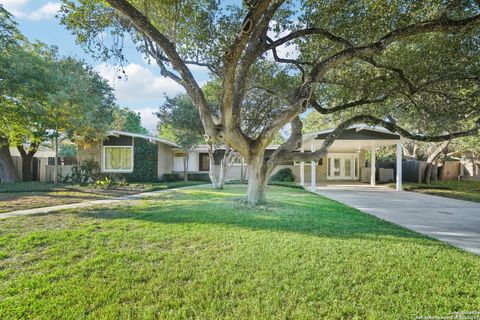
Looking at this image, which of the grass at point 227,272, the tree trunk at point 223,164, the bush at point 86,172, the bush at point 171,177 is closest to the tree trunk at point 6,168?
the bush at point 86,172

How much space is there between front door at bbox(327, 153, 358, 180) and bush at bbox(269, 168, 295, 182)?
3.90 m

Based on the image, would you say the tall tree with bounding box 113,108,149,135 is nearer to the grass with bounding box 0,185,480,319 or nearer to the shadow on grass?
the shadow on grass

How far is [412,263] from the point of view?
12.0 feet

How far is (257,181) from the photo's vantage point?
8.25m

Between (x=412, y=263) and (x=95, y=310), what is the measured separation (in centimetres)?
405

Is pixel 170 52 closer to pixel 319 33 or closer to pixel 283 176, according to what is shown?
pixel 319 33

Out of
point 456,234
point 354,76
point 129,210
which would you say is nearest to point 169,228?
point 129,210

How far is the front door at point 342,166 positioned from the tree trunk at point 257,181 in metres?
15.8

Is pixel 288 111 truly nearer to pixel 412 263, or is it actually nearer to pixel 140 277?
pixel 412 263

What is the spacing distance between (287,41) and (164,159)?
14.9 m

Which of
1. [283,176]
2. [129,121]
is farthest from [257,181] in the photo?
[129,121]

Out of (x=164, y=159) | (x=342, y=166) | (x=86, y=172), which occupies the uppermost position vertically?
(x=164, y=159)

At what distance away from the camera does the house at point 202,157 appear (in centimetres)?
1599

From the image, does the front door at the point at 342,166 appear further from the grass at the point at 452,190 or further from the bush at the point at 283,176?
the grass at the point at 452,190
